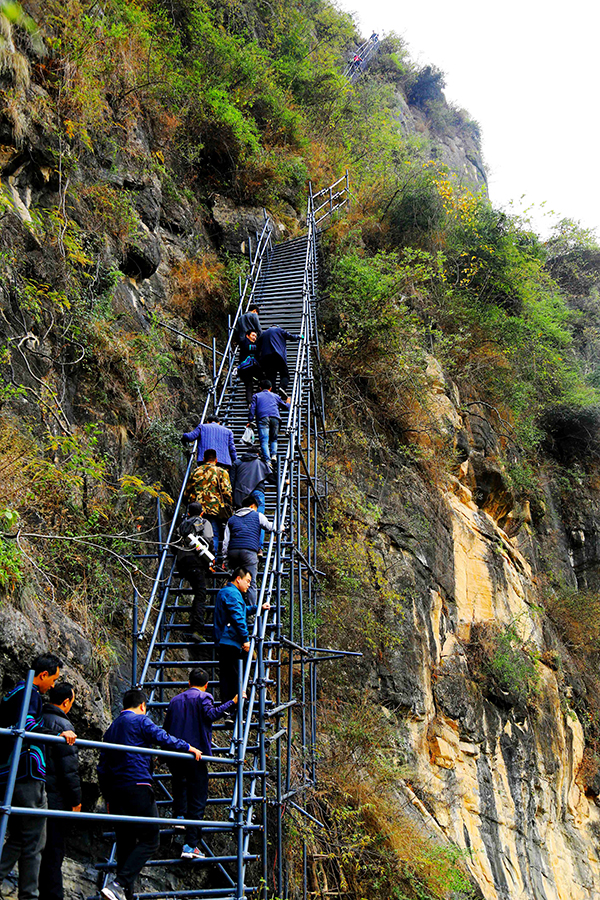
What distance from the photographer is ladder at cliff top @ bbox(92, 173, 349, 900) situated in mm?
4723

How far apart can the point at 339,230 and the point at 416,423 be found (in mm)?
5320

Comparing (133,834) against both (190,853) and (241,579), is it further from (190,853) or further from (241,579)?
(241,579)

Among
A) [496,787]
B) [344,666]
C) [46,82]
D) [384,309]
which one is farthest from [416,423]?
[46,82]

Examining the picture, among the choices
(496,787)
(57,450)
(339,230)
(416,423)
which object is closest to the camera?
(57,450)

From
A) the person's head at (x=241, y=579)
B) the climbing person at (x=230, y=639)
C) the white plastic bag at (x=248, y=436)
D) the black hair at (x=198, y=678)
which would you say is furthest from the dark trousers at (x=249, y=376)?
the black hair at (x=198, y=678)

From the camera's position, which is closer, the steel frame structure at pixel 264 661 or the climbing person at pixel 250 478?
the steel frame structure at pixel 264 661

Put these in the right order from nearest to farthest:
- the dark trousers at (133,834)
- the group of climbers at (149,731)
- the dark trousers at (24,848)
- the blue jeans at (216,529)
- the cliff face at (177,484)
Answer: the dark trousers at (24,848) < the group of climbers at (149,731) < the dark trousers at (133,834) < the cliff face at (177,484) < the blue jeans at (216,529)

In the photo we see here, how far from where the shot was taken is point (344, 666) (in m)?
8.12

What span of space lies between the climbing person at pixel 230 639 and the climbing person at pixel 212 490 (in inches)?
48.1

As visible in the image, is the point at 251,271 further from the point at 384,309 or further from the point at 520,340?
the point at 520,340

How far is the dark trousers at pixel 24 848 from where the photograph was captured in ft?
11.1

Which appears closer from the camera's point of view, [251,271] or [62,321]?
[62,321]

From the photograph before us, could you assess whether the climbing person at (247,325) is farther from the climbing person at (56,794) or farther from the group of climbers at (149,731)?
the climbing person at (56,794)

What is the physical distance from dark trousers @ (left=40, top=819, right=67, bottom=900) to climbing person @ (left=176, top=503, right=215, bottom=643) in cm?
222
